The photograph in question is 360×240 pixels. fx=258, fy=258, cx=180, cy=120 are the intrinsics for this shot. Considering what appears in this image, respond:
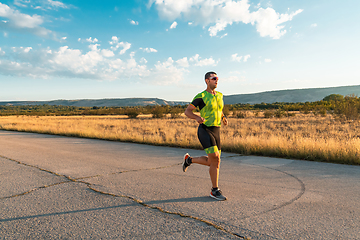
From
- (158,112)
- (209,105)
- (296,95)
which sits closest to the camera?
(209,105)

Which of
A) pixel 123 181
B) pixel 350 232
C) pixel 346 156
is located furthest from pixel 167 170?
pixel 346 156

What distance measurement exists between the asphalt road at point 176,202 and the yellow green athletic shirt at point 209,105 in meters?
1.38

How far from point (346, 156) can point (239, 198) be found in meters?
5.04

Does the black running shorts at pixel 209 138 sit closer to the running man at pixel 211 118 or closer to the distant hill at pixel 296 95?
the running man at pixel 211 118

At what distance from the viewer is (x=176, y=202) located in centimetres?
436

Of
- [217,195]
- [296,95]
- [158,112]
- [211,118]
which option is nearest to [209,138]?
[211,118]

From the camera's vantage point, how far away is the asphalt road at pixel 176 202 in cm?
330

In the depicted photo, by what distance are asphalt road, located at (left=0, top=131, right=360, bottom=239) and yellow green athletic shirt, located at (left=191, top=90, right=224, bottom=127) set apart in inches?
54.4

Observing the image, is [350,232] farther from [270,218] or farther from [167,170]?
[167,170]

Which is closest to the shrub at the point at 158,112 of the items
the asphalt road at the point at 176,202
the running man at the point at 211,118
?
the asphalt road at the point at 176,202

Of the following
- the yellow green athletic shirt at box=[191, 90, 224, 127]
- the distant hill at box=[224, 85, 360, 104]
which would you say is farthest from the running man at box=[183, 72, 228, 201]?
the distant hill at box=[224, 85, 360, 104]

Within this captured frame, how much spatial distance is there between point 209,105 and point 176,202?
1744 mm

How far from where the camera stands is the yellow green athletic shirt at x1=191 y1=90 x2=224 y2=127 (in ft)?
14.5

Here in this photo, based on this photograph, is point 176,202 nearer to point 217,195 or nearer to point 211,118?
point 217,195
